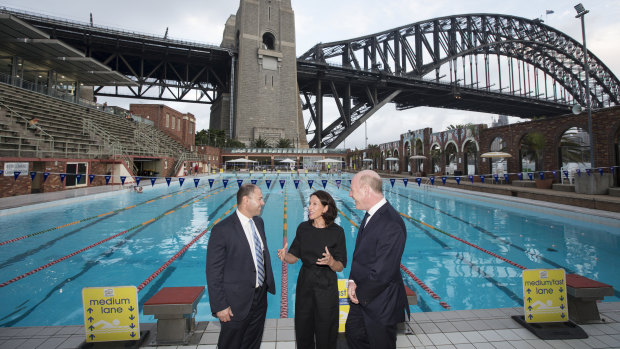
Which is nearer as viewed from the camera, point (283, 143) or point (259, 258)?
point (259, 258)

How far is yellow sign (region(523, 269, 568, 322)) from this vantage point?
305 centimetres

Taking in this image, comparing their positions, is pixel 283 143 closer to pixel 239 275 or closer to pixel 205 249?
pixel 205 249

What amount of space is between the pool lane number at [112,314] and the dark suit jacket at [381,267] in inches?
89.9

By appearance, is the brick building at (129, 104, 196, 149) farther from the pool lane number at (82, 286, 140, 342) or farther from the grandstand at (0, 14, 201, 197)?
the pool lane number at (82, 286, 140, 342)

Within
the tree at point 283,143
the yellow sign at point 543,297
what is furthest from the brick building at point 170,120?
the yellow sign at point 543,297

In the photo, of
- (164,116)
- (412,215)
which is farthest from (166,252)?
(164,116)

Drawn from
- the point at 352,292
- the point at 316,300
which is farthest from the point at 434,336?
the point at 316,300

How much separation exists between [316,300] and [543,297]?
2688 mm

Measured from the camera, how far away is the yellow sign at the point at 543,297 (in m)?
3.05

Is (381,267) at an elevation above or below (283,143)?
below

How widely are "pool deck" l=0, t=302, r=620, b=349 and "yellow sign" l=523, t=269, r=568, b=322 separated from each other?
23 cm

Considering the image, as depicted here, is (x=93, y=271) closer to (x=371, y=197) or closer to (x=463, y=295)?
(x=371, y=197)

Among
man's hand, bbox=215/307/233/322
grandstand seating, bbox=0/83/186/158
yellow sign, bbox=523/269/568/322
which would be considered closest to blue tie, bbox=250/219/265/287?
man's hand, bbox=215/307/233/322

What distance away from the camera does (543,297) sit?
3061mm
